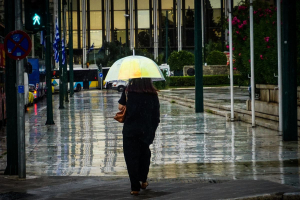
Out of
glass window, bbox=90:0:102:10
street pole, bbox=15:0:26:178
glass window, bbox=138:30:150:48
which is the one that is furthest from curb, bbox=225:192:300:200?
glass window, bbox=90:0:102:10

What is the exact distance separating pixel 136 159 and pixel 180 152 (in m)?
4.69

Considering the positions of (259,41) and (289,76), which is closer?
(289,76)

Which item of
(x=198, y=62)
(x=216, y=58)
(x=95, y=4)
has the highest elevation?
(x=95, y=4)

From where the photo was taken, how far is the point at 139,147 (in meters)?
7.86

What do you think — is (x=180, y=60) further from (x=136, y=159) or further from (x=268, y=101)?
(x=136, y=159)

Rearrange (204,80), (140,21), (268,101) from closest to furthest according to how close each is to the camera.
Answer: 1. (268,101)
2. (204,80)
3. (140,21)

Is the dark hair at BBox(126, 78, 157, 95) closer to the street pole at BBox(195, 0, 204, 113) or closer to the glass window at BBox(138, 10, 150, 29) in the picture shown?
the street pole at BBox(195, 0, 204, 113)

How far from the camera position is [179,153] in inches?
483

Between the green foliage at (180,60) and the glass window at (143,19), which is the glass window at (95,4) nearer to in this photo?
the glass window at (143,19)

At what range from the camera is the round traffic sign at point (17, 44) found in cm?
906

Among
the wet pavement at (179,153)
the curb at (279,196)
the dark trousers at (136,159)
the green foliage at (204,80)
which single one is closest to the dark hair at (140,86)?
the dark trousers at (136,159)

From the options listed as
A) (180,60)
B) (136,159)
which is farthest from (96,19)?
(136,159)

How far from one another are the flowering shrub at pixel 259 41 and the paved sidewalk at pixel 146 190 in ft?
30.7

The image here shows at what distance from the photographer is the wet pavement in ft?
31.8
